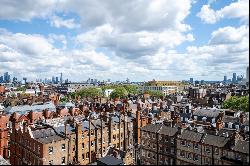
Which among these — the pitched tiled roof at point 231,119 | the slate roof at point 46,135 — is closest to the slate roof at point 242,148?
the slate roof at point 46,135

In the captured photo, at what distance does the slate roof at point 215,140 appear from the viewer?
25.2m

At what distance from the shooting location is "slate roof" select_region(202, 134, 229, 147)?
2516cm

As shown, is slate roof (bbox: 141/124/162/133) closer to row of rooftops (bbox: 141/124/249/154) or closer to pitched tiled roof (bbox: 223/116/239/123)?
row of rooftops (bbox: 141/124/249/154)

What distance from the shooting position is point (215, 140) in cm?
2645

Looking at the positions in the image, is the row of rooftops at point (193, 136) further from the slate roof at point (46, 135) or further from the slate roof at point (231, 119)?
the slate roof at point (231, 119)

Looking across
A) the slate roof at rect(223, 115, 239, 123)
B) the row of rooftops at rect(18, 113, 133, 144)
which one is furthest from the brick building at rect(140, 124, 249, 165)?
the slate roof at rect(223, 115, 239, 123)

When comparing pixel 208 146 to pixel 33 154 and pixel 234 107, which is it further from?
pixel 234 107

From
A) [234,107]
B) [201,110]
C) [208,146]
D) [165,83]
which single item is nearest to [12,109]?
[201,110]

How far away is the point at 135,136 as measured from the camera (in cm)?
4131

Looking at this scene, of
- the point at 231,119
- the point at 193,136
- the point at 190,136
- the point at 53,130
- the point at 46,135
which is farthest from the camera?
the point at 231,119

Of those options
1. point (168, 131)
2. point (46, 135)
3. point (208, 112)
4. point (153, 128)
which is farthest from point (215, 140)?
point (208, 112)

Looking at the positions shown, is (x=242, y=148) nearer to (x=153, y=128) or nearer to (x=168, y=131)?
(x=168, y=131)

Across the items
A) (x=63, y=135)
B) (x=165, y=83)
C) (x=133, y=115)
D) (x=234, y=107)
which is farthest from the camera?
(x=165, y=83)

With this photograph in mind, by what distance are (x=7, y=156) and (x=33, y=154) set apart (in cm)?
1438
